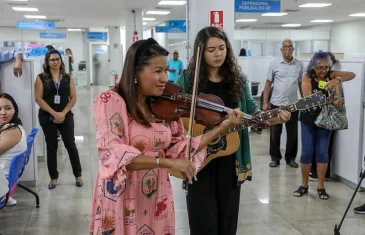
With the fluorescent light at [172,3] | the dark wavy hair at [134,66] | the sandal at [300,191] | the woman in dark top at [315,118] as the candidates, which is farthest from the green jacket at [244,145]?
the fluorescent light at [172,3]

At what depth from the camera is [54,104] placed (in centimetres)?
479

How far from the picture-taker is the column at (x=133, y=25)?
12789 millimetres

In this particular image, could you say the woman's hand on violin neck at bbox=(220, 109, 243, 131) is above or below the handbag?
above

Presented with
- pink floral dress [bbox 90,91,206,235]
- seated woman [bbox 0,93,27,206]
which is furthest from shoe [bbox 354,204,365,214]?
seated woman [bbox 0,93,27,206]

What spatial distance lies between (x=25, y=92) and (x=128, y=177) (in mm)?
3514

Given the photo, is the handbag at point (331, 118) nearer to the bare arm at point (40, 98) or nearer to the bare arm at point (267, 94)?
the bare arm at point (267, 94)

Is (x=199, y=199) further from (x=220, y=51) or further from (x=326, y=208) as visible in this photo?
(x=326, y=208)

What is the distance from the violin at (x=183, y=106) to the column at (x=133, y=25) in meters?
10.8

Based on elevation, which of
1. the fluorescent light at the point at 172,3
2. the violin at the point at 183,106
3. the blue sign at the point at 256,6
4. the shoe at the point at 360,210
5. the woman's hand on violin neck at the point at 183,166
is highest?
the fluorescent light at the point at 172,3

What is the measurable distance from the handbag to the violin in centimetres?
224

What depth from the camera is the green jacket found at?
2.39 metres

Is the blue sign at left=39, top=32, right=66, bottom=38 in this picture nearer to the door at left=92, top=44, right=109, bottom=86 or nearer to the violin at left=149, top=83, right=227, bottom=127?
the door at left=92, top=44, right=109, bottom=86

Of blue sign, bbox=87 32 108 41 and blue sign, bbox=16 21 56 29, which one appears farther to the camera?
blue sign, bbox=87 32 108 41

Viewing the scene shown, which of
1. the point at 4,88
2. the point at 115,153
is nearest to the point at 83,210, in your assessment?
the point at 4,88
